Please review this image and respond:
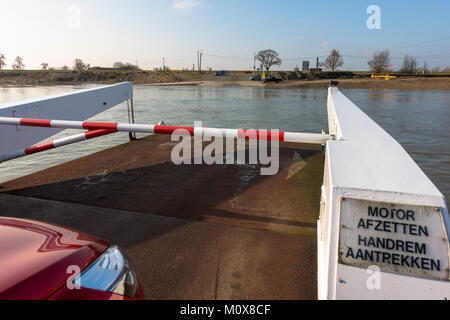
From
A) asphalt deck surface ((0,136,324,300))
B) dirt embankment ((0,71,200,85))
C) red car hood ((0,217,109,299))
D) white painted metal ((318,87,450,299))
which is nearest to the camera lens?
red car hood ((0,217,109,299))

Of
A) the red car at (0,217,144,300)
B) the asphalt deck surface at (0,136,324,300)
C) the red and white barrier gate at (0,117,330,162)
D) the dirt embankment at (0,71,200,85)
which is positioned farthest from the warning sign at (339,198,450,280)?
the dirt embankment at (0,71,200,85)

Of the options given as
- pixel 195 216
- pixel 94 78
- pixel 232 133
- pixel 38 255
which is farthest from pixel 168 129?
pixel 94 78

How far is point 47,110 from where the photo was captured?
493cm

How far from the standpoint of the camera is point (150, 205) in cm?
399

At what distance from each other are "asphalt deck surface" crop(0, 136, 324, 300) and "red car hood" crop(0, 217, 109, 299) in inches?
36.7

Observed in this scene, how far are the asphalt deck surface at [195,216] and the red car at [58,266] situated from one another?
2.73ft

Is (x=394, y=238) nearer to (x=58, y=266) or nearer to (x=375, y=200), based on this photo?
(x=375, y=200)

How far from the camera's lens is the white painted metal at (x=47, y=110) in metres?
4.32

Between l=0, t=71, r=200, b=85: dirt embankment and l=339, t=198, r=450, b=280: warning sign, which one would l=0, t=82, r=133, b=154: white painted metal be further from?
Answer: l=0, t=71, r=200, b=85: dirt embankment

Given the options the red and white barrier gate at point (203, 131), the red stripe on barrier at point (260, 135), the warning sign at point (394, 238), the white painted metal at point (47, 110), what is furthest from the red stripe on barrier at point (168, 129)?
the white painted metal at point (47, 110)

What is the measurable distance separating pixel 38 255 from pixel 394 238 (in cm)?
192

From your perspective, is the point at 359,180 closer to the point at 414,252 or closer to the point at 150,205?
the point at 414,252

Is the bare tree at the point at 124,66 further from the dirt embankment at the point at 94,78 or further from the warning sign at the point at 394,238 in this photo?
the warning sign at the point at 394,238

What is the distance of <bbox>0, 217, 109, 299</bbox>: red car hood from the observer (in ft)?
4.02
